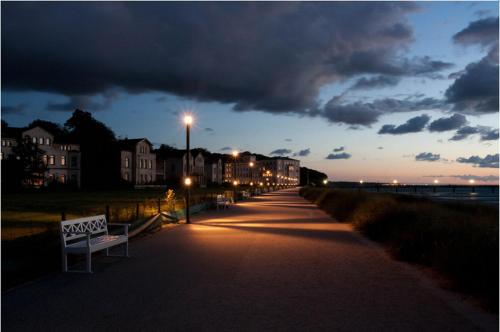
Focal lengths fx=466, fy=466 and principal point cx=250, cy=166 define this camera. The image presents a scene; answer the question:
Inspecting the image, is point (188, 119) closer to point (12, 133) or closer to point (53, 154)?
point (12, 133)

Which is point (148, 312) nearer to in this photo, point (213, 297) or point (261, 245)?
point (213, 297)

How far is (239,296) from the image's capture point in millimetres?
6938

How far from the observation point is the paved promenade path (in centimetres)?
566

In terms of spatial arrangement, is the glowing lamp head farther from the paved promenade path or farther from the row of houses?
the row of houses

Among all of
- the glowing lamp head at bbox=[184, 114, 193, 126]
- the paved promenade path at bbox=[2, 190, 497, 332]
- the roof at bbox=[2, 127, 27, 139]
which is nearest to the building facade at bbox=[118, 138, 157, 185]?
the roof at bbox=[2, 127, 27, 139]

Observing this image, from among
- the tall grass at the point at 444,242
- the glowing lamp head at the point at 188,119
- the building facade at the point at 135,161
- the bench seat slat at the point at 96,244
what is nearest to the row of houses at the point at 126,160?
the building facade at the point at 135,161

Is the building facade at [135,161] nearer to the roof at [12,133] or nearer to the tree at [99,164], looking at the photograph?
the tree at [99,164]

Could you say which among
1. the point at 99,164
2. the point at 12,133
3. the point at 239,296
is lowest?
the point at 239,296

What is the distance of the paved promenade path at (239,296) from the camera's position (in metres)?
5.66

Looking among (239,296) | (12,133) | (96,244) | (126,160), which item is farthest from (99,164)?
(239,296)

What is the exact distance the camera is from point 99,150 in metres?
69.2

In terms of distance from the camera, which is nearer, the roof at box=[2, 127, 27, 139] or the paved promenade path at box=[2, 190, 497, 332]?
the paved promenade path at box=[2, 190, 497, 332]


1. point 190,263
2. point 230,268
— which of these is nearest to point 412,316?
point 230,268

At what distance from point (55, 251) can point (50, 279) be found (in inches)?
75.3
